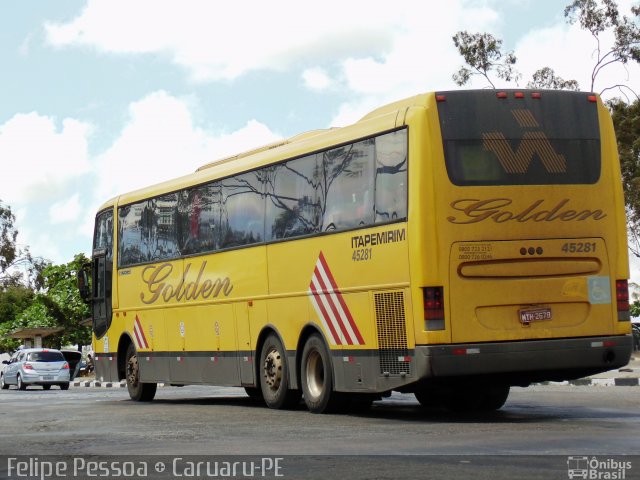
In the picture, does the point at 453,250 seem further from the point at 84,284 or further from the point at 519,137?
the point at 84,284

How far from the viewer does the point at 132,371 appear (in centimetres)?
2497

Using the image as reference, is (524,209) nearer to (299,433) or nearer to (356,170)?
(356,170)

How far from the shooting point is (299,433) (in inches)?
566

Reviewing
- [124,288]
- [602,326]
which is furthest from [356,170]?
[124,288]

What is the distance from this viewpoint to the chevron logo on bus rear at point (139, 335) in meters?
24.3

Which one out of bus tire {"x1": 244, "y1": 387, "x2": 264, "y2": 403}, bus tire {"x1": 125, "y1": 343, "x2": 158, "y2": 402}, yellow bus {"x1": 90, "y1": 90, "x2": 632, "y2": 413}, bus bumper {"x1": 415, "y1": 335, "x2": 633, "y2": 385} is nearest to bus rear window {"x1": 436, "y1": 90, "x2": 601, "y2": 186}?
yellow bus {"x1": 90, "y1": 90, "x2": 632, "y2": 413}

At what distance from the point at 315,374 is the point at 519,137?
449cm

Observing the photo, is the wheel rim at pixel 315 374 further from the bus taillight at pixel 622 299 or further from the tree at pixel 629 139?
the tree at pixel 629 139

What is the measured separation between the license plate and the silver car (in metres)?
30.6

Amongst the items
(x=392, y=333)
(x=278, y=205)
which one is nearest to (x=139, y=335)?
(x=278, y=205)

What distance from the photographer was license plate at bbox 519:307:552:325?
15734 mm

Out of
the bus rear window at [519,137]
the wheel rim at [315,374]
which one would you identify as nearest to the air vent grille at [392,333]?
the bus rear window at [519,137]

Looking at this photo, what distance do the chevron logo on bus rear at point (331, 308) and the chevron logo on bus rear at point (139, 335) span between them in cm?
682

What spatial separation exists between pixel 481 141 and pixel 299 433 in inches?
161
